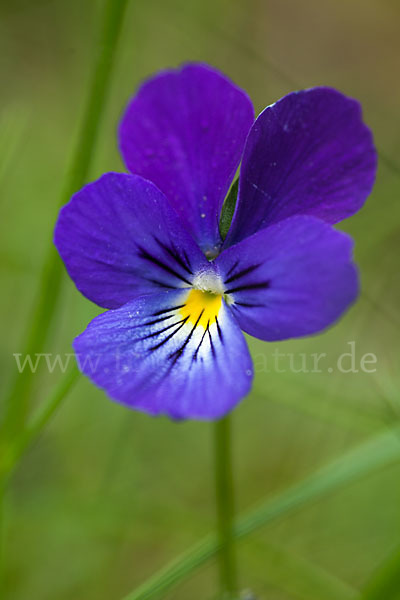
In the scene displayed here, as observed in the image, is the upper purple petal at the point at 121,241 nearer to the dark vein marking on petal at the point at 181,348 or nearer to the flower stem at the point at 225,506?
the dark vein marking on petal at the point at 181,348

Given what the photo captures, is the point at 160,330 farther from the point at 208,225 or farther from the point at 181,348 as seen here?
the point at 208,225

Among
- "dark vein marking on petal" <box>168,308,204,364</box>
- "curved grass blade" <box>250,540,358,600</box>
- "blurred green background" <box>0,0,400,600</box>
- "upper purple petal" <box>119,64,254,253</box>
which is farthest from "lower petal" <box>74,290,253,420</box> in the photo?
"curved grass blade" <box>250,540,358,600</box>

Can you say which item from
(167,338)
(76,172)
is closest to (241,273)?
(167,338)

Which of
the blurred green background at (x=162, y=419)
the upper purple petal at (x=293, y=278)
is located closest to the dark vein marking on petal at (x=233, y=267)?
the upper purple petal at (x=293, y=278)

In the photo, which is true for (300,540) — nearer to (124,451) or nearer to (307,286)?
(124,451)

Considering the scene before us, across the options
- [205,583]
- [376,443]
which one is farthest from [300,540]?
[376,443]
